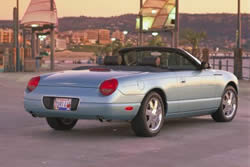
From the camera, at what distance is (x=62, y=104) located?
10.3 meters

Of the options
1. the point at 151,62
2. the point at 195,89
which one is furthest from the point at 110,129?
the point at 195,89

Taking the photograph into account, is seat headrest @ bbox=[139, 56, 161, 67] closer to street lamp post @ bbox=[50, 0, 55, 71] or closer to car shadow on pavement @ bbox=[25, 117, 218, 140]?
car shadow on pavement @ bbox=[25, 117, 218, 140]

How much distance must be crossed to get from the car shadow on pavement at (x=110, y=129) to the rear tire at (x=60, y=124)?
9 centimetres

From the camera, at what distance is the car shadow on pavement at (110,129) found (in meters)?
10.7

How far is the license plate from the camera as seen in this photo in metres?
10.2

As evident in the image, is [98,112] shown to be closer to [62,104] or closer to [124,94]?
[124,94]

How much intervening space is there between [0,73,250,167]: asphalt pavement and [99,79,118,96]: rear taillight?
2.29 feet

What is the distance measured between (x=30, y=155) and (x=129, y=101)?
2.14m

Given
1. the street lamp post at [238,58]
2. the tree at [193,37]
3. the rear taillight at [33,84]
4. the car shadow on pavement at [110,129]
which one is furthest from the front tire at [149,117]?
the tree at [193,37]

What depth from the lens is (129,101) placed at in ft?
33.7

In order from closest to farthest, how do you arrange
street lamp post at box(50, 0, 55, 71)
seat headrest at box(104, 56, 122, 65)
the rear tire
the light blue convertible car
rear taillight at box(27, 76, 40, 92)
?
the light blue convertible car, rear taillight at box(27, 76, 40, 92), the rear tire, seat headrest at box(104, 56, 122, 65), street lamp post at box(50, 0, 55, 71)

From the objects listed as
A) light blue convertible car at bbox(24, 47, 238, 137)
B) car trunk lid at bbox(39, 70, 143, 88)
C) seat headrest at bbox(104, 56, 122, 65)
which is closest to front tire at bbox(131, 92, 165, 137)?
light blue convertible car at bbox(24, 47, 238, 137)

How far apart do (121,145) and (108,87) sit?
0.95 metres

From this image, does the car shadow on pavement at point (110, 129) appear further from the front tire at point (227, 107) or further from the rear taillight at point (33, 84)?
the rear taillight at point (33, 84)
